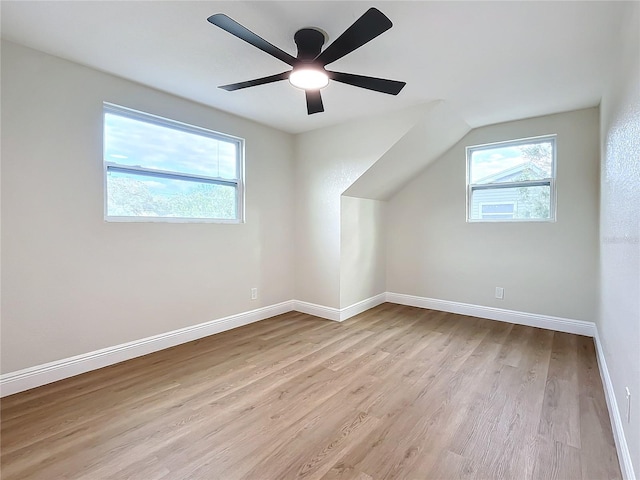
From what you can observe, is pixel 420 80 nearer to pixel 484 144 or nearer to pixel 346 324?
pixel 484 144

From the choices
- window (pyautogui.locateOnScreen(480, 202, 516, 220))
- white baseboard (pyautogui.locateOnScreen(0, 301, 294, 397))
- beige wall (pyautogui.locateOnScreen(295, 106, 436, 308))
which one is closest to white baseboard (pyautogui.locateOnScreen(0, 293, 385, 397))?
white baseboard (pyautogui.locateOnScreen(0, 301, 294, 397))

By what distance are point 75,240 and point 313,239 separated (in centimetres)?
253

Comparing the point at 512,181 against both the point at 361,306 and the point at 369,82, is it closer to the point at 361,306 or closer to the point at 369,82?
the point at 361,306

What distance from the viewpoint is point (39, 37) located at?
209 cm

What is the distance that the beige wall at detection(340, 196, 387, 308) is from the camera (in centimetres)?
399

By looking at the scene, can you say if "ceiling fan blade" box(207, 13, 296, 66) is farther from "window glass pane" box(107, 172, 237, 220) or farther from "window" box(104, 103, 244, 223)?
"window glass pane" box(107, 172, 237, 220)

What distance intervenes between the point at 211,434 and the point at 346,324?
7.33ft

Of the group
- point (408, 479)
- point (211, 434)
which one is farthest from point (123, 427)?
point (408, 479)

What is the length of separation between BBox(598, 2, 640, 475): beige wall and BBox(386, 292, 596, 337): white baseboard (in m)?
1.44

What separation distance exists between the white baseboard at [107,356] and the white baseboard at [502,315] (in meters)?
2.37

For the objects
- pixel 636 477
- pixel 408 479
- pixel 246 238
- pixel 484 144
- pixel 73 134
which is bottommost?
pixel 408 479

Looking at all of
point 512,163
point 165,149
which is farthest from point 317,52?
point 512,163

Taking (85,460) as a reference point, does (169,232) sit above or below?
above

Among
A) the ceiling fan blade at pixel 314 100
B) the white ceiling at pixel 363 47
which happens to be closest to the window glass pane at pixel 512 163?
the white ceiling at pixel 363 47
